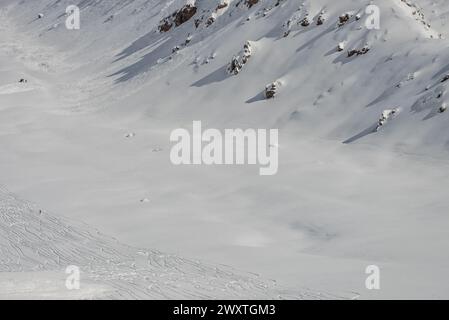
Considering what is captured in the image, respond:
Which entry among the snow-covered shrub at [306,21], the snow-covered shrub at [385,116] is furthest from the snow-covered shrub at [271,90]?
the snow-covered shrub at [385,116]

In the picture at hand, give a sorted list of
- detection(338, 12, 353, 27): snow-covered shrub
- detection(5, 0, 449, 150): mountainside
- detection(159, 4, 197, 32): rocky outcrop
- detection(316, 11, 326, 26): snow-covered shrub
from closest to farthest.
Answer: detection(5, 0, 449, 150): mountainside → detection(338, 12, 353, 27): snow-covered shrub → detection(316, 11, 326, 26): snow-covered shrub → detection(159, 4, 197, 32): rocky outcrop

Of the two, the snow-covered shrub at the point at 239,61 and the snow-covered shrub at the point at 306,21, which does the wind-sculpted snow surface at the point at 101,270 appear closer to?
the snow-covered shrub at the point at 239,61

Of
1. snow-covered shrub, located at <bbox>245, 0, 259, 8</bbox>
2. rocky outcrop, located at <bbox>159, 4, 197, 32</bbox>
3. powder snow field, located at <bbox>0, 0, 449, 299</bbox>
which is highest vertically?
rocky outcrop, located at <bbox>159, 4, 197, 32</bbox>

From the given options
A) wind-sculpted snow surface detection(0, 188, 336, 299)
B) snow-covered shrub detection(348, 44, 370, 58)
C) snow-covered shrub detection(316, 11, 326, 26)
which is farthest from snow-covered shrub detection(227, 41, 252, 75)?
wind-sculpted snow surface detection(0, 188, 336, 299)

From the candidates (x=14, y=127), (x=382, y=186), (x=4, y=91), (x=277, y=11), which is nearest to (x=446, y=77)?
(x=382, y=186)

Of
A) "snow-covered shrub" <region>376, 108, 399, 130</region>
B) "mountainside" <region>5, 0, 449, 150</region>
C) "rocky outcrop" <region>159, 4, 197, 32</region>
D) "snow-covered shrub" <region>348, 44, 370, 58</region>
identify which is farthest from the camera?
"rocky outcrop" <region>159, 4, 197, 32</region>

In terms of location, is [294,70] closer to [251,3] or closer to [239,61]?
[239,61]

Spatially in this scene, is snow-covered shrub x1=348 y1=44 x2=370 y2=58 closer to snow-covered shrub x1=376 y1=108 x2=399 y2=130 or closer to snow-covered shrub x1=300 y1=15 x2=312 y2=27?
snow-covered shrub x1=300 y1=15 x2=312 y2=27

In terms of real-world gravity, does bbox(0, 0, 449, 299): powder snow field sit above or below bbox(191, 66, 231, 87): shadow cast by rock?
below
